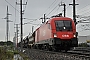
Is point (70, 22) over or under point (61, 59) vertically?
over

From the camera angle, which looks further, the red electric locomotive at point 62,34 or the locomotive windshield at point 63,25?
the locomotive windshield at point 63,25

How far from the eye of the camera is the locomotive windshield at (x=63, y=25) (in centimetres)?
2177

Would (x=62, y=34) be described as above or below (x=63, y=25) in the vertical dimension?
below

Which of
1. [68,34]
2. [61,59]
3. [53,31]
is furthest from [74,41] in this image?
[61,59]

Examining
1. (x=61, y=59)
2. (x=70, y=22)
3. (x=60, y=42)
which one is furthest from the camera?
(x=70, y=22)

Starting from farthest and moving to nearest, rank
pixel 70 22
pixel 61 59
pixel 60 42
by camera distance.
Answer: pixel 70 22, pixel 60 42, pixel 61 59

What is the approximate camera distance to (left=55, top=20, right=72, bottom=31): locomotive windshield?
2177cm

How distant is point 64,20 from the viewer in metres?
22.5

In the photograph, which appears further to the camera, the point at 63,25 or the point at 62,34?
the point at 63,25

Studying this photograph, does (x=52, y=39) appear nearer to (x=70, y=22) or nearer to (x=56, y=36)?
(x=56, y=36)

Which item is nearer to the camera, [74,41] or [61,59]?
[61,59]

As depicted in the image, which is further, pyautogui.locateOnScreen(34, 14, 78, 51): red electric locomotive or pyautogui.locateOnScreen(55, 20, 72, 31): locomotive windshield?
pyautogui.locateOnScreen(55, 20, 72, 31): locomotive windshield

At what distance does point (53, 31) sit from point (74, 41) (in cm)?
213

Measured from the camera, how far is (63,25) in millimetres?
22047
